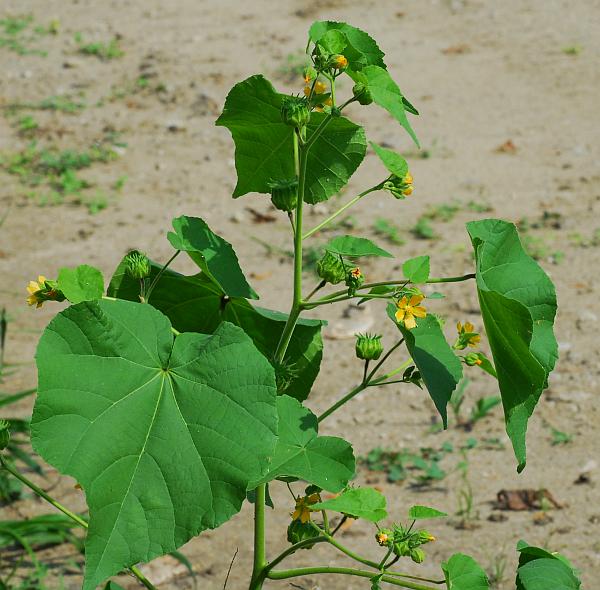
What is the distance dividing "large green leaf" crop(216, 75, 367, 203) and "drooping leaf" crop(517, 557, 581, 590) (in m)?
0.61

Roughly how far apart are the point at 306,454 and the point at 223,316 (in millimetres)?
366

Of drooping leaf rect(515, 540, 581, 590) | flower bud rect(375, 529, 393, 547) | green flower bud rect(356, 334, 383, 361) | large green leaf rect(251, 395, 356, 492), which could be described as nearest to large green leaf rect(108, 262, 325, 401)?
green flower bud rect(356, 334, 383, 361)

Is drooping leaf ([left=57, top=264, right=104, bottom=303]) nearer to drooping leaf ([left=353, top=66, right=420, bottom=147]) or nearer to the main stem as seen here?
the main stem

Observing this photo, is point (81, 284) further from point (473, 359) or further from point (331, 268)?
point (473, 359)

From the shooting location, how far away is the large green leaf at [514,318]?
1202mm

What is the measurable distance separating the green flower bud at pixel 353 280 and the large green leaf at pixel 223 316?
26 centimetres

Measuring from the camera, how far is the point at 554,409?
342 centimetres

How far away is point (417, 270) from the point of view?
1.31 m

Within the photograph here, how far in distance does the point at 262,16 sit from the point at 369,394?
14.7 ft

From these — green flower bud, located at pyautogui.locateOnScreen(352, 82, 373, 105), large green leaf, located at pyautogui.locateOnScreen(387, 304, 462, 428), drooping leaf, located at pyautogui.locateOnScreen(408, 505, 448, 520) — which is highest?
green flower bud, located at pyautogui.locateOnScreen(352, 82, 373, 105)

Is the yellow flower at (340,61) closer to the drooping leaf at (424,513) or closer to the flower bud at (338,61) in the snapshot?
the flower bud at (338,61)

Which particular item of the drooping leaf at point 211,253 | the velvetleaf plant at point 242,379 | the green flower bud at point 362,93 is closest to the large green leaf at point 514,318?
the velvetleaf plant at point 242,379

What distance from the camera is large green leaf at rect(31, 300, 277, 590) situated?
1.14 metres

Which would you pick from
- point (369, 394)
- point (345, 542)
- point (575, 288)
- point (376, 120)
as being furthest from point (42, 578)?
point (376, 120)
